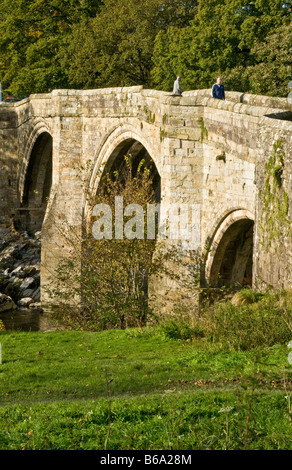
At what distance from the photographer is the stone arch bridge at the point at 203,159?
11586mm

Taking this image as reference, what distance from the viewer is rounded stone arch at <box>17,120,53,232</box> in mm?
31234

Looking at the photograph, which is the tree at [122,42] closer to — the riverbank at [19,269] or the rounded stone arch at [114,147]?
the riverbank at [19,269]

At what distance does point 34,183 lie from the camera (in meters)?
32.2

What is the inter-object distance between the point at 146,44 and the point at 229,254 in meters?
18.2

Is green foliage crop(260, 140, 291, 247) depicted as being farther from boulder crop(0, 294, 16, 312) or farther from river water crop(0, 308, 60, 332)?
boulder crop(0, 294, 16, 312)

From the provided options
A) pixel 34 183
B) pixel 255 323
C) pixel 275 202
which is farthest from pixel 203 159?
pixel 34 183

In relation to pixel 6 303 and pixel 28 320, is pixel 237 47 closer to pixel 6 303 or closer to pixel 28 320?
pixel 6 303

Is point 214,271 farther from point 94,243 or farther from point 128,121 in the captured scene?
point 128,121

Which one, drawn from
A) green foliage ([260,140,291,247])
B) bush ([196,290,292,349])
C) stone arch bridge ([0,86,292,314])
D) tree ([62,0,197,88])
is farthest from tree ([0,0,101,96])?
bush ([196,290,292,349])

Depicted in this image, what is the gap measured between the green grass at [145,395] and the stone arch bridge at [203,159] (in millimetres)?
2073

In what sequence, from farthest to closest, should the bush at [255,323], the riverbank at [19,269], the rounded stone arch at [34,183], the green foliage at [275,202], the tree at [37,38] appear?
the tree at [37,38]
the rounded stone arch at [34,183]
the riverbank at [19,269]
the green foliage at [275,202]
the bush at [255,323]

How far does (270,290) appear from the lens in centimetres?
1143

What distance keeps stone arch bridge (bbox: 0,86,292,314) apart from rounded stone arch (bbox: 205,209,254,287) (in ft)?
0.07

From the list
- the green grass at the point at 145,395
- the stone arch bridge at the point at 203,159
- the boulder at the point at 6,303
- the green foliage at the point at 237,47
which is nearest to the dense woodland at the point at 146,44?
the green foliage at the point at 237,47
